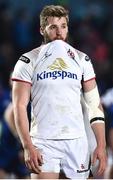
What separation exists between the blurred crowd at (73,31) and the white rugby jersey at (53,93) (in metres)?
5.27

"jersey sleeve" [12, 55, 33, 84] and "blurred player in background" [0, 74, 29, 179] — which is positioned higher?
"jersey sleeve" [12, 55, 33, 84]

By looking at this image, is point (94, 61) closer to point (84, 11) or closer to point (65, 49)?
point (84, 11)

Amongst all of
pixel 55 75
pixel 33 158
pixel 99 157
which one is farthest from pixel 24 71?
pixel 99 157

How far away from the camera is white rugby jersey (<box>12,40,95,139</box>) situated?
452cm

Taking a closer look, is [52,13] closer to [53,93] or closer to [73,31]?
[53,93]

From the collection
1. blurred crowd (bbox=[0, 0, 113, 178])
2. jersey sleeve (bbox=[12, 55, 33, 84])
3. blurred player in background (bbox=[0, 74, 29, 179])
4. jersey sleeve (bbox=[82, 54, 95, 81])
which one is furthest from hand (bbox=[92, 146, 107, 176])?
blurred crowd (bbox=[0, 0, 113, 178])

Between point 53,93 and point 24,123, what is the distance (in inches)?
12.5

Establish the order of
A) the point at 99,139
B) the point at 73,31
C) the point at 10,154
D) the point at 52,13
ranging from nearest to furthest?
1. the point at 99,139
2. the point at 52,13
3. the point at 10,154
4. the point at 73,31

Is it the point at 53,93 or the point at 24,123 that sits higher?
the point at 53,93

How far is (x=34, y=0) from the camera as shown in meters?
11.6

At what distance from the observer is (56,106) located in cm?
451

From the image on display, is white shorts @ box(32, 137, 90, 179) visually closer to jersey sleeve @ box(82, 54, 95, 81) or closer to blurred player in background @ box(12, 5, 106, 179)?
blurred player in background @ box(12, 5, 106, 179)

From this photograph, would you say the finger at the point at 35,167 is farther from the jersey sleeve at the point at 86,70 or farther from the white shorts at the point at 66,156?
the jersey sleeve at the point at 86,70

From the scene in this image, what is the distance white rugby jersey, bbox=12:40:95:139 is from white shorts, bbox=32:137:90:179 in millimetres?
48
